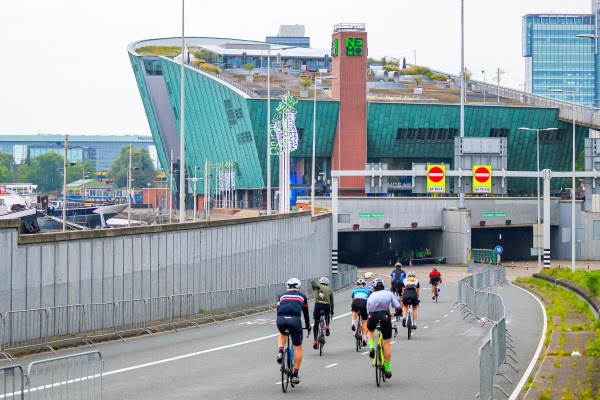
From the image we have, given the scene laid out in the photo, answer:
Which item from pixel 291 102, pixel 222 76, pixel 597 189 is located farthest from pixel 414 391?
pixel 222 76

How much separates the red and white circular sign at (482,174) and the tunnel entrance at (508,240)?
33544 mm

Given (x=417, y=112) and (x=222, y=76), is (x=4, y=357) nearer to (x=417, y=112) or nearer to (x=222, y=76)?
(x=417, y=112)

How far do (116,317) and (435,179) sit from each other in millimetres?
42718

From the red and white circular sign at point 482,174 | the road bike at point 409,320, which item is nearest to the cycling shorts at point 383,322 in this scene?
the road bike at point 409,320

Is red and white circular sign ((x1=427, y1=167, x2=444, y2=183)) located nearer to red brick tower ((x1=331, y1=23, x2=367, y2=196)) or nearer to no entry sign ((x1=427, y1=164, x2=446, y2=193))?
no entry sign ((x1=427, y1=164, x2=446, y2=193))

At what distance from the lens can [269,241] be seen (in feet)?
158

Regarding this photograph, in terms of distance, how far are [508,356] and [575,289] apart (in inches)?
855

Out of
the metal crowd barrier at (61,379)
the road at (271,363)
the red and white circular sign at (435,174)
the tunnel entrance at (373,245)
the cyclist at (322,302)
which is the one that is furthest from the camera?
the tunnel entrance at (373,245)

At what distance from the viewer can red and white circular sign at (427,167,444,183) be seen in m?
70.6

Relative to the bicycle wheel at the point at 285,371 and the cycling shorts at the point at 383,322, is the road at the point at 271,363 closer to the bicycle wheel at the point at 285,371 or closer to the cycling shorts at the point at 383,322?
the bicycle wheel at the point at 285,371

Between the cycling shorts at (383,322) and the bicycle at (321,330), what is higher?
the cycling shorts at (383,322)

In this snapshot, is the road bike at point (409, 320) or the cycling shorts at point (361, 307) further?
the road bike at point (409, 320)

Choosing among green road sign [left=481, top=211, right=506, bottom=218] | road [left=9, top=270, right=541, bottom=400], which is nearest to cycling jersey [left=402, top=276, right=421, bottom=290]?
road [left=9, top=270, right=541, bottom=400]

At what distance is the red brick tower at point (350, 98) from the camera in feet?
387
